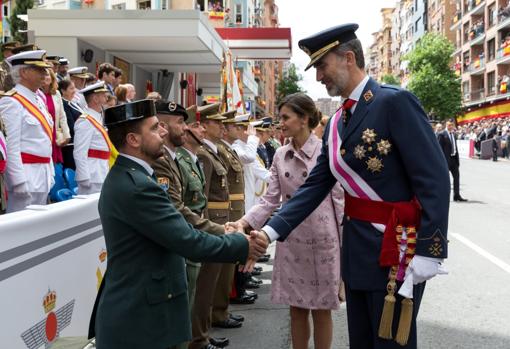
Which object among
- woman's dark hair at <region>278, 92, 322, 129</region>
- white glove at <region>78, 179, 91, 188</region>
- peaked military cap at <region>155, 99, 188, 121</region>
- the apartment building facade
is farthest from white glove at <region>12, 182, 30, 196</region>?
the apartment building facade

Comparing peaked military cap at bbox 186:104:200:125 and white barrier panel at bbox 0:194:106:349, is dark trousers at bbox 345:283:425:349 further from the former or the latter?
peaked military cap at bbox 186:104:200:125

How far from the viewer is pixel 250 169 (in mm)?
8141

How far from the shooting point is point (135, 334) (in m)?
2.88

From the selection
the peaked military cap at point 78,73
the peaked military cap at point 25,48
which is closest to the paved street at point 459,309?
the peaked military cap at point 25,48

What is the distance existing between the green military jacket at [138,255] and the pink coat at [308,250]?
147 cm

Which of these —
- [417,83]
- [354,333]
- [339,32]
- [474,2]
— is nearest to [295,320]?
[354,333]

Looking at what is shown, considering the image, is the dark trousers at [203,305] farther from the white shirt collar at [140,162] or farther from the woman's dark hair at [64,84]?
the woman's dark hair at [64,84]

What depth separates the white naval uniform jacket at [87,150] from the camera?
21.1 ft

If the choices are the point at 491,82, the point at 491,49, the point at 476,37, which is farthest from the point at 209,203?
the point at 476,37

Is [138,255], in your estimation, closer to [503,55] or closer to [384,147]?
[384,147]

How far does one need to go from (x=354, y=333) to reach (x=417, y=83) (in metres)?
61.8

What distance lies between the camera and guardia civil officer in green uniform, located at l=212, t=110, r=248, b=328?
5.73 metres

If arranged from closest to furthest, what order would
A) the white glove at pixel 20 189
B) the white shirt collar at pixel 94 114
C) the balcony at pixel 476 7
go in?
1. the white glove at pixel 20 189
2. the white shirt collar at pixel 94 114
3. the balcony at pixel 476 7

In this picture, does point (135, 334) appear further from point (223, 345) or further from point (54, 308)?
point (223, 345)
